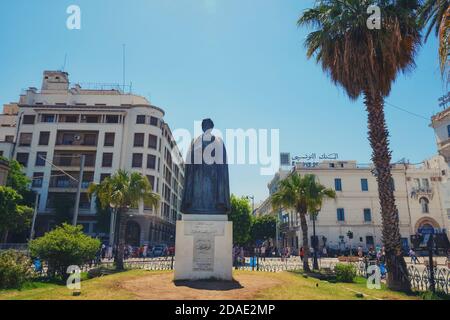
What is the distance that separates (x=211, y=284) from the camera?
9.29 meters

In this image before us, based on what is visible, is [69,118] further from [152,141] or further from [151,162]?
[151,162]

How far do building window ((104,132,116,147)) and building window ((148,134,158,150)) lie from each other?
5394mm

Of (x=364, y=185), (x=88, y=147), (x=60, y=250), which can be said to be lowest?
(x=60, y=250)

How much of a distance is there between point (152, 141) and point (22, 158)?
770 inches

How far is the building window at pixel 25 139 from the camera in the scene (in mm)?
50062

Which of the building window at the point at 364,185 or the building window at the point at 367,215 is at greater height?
→ the building window at the point at 364,185

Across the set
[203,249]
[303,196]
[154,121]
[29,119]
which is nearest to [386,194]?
[203,249]

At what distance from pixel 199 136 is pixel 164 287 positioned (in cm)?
523

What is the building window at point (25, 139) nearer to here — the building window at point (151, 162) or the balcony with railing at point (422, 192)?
the building window at point (151, 162)

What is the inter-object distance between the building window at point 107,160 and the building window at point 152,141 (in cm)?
592

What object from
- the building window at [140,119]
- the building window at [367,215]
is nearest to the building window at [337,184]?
the building window at [367,215]

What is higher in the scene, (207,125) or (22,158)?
(22,158)
